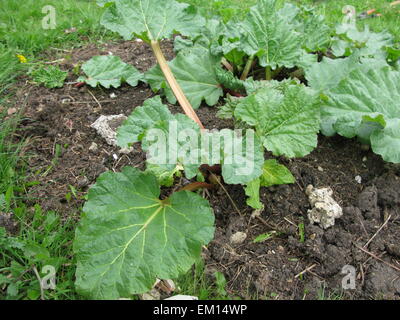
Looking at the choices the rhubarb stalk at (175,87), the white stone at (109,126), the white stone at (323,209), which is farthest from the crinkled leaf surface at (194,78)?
the white stone at (323,209)

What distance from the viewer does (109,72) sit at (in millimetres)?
2689

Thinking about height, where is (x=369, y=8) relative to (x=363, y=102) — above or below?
below

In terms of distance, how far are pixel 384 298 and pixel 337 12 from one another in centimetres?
338

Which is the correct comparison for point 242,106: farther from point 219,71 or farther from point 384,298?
point 384,298

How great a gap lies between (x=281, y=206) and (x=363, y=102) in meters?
0.68

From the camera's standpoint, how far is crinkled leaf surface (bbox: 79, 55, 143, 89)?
2.64 metres

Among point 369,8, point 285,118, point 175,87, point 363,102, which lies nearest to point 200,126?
point 175,87

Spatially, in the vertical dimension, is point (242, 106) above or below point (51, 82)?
above

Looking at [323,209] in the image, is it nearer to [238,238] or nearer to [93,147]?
[238,238]

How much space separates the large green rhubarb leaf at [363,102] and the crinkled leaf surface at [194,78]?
0.75m

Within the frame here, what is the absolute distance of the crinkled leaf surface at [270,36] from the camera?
2.33m

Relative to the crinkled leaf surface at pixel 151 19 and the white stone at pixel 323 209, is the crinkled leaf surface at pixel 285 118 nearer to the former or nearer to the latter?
the white stone at pixel 323 209

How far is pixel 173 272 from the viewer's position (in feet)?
5.06
